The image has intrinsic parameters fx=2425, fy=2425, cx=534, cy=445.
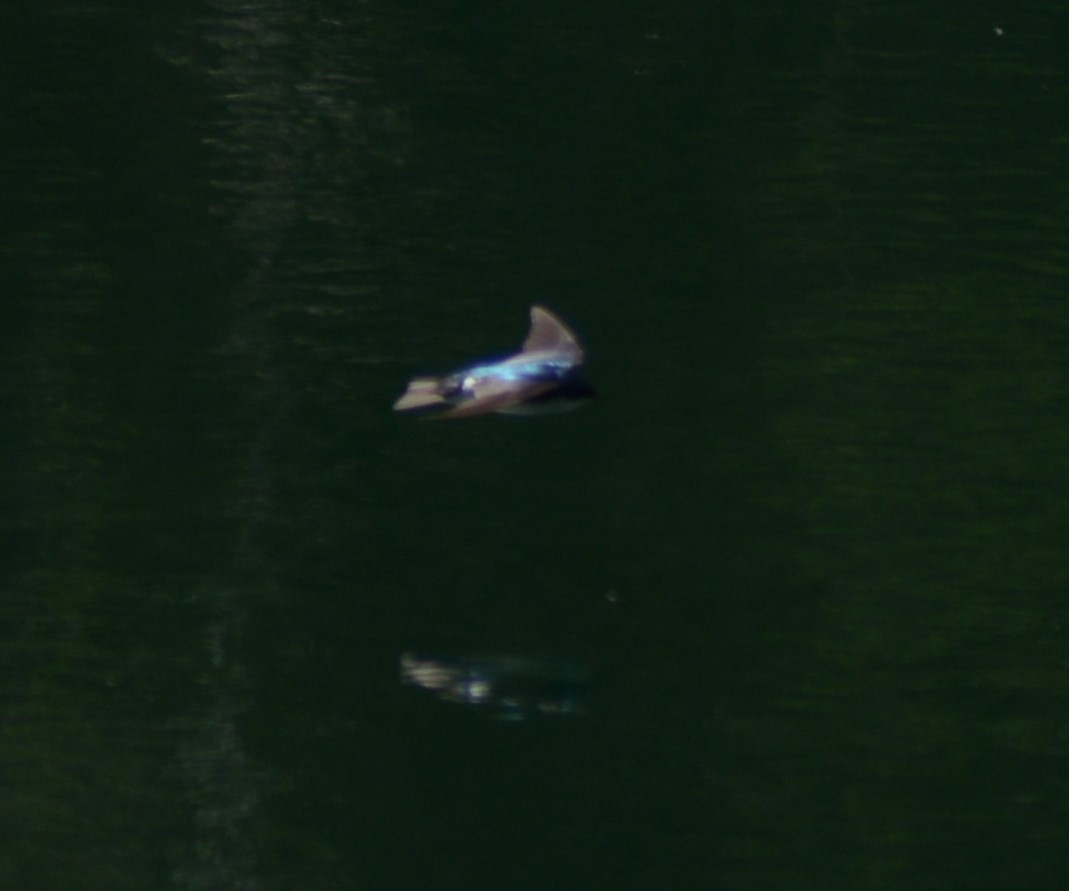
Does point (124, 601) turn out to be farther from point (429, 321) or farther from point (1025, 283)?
point (1025, 283)

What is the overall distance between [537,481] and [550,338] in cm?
37

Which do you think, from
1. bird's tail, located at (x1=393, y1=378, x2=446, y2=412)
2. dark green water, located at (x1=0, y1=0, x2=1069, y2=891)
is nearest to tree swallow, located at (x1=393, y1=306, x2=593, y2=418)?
bird's tail, located at (x1=393, y1=378, x2=446, y2=412)

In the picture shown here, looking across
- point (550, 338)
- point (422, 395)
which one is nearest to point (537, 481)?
point (550, 338)

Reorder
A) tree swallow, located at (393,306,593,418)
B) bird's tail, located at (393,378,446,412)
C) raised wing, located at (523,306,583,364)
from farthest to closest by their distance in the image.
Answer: raised wing, located at (523,306,583,364) → bird's tail, located at (393,378,446,412) → tree swallow, located at (393,306,593,418)

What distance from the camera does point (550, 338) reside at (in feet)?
20.4

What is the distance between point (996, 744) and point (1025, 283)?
317cm

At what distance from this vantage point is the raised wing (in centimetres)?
613

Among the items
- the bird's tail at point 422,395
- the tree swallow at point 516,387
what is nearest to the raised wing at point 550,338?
Answer: the tree swallow at point 516,387

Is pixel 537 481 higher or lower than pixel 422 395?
lower

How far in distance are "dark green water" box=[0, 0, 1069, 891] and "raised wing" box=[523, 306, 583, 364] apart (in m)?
0.35

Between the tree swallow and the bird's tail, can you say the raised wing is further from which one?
the bird's tail

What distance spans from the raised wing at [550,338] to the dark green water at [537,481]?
346 millimetres

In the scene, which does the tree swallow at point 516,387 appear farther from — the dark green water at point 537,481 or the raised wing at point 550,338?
the dark green water at point 537,481

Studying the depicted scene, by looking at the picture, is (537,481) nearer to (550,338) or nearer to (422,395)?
(550,338)
